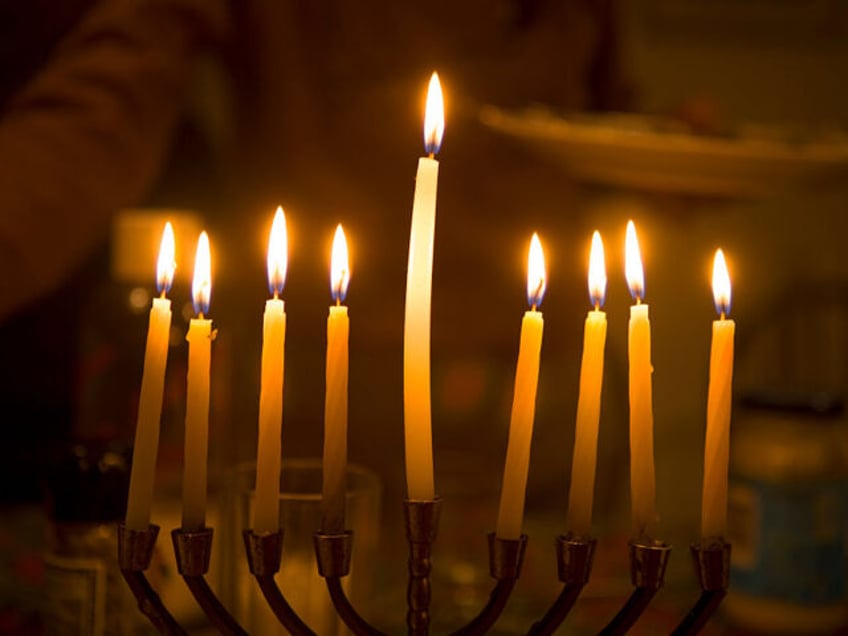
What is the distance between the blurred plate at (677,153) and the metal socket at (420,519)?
0.38 meters

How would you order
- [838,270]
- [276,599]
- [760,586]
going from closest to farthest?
[276,599], [760,586], [838,270]

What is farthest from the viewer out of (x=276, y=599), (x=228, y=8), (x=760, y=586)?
(x=228, y=8)

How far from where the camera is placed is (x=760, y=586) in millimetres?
613

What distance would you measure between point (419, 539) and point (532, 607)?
30 centimetres

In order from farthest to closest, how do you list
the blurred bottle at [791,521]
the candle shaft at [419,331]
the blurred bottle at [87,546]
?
1. the blurred bottle at [791,521]
2. the blurred bottle at [87,546]
3. the candle shaft at [419,331]

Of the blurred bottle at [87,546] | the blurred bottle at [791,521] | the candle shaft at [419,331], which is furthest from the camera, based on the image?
the blurred bottle at [791,521]

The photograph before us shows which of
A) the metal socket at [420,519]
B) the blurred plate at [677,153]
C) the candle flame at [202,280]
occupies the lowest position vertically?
the metal socket at [420,519]

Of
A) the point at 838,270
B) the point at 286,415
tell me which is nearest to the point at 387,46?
the point at 286,415

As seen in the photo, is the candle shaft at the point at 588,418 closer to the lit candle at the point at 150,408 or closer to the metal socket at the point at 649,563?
the metal socket at the point at 649,563

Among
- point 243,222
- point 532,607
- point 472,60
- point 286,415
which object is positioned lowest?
point 532,607

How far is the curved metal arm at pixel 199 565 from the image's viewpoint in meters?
0.34

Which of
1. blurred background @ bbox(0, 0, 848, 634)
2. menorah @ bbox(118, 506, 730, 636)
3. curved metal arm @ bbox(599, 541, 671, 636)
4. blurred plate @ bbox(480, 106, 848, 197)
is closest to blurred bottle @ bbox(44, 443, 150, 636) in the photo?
blurred background @ bbox(0, 0, 848, 634)

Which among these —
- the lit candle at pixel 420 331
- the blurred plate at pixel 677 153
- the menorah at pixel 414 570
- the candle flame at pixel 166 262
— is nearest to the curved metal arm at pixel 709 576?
the menorah at pixel 414 570

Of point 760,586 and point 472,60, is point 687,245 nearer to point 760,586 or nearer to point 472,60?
point 472,60
